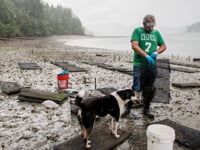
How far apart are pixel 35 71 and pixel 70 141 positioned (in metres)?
8.40

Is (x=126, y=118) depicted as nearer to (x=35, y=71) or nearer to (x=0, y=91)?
(x=0, y=91)

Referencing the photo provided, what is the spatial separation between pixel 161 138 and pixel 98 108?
127 centimetres

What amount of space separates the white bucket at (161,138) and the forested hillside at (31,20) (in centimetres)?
4818

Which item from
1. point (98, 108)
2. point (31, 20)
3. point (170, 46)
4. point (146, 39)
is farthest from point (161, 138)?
point (31, 20)

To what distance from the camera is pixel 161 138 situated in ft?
10.5

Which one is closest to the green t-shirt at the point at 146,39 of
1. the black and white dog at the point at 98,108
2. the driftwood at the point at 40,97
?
the black and white dog at the point at 98,108

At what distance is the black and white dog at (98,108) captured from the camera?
12.3 feet

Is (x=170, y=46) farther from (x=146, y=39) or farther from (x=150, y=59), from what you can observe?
(x=150, y=59)

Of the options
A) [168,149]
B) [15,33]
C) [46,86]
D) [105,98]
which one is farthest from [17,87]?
[15,33]

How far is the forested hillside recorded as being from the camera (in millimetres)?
53050

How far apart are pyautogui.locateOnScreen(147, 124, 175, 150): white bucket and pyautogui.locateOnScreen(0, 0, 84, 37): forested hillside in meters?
48.2

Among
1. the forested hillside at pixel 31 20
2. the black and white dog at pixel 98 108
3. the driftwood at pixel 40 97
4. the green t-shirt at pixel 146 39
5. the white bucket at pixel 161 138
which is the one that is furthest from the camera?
the forested hillside at pixel 31 20

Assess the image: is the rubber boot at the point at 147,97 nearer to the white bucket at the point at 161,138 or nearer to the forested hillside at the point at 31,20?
the white bucket at the point at 161,138

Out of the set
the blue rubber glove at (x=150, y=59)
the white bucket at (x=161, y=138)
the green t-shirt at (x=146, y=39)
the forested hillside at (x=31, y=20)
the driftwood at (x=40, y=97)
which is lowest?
the driftwood at (x=40, y=97)
